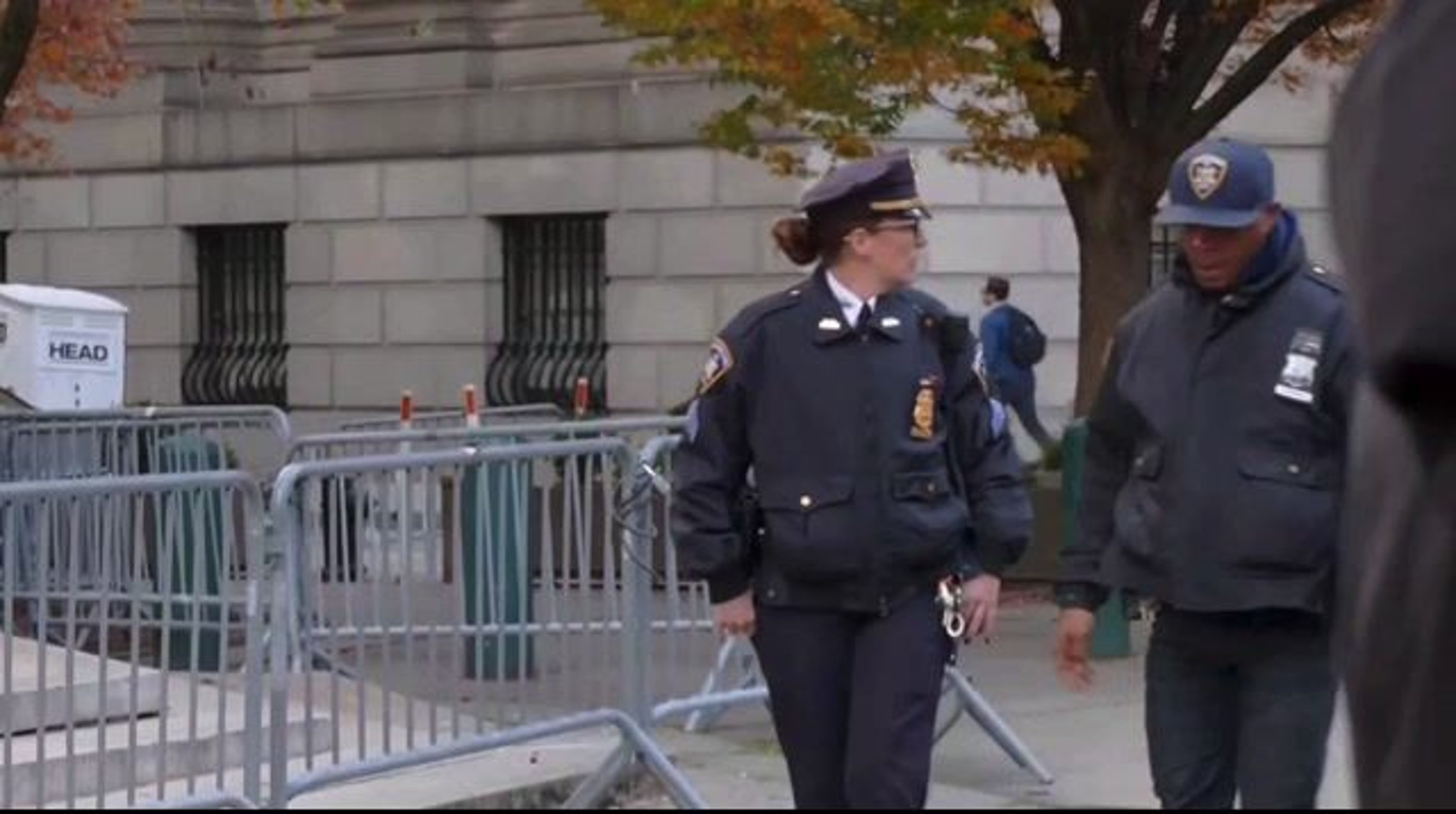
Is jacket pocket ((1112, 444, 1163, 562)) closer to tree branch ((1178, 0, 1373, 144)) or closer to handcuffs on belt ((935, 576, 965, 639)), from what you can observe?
handcuffs on belt ((935, 576, 965, 639))

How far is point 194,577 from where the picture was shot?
29.9ft

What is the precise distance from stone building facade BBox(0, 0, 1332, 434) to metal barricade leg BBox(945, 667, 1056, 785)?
409 inches

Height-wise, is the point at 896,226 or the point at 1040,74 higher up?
the point at 1040,74

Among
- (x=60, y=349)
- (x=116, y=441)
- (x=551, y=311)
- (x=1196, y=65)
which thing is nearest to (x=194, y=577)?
(x=116, y=441)

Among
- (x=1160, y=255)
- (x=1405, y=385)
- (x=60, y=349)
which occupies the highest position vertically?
(x=1160, y=255)

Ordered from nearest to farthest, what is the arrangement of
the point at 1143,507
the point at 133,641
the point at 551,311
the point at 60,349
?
1. the point at 1143,507
2. the point at 133,641
3. the point at 60,349
4. the point at 551,311

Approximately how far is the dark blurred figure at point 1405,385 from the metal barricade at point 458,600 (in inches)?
275

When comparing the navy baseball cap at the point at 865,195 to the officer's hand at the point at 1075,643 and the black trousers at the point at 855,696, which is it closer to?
the black trousers at the point at 855,696

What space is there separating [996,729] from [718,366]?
3.75m

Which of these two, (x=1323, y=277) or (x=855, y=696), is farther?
(x=855, y=696)

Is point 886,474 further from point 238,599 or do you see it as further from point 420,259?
point 420,259

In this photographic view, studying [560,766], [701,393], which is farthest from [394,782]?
[701,393]

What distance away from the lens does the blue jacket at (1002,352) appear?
21.9 metres

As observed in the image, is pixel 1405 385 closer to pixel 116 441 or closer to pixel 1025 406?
pixel 116 441
